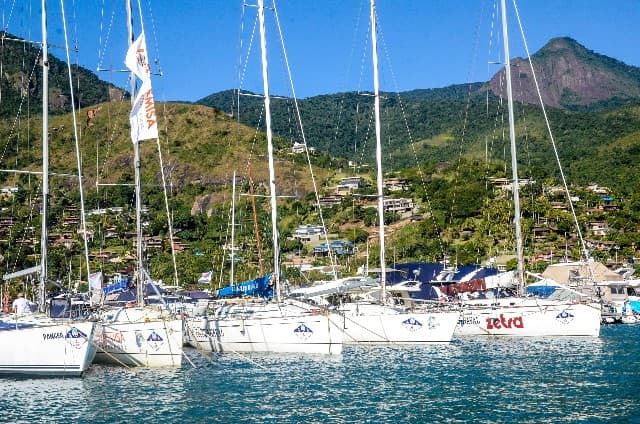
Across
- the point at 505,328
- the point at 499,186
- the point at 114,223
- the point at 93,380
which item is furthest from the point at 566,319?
the point at 114,223

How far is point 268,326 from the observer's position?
123 feet

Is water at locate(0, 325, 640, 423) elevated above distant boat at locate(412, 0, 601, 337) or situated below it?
below

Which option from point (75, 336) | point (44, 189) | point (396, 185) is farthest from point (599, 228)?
point (75, 336)

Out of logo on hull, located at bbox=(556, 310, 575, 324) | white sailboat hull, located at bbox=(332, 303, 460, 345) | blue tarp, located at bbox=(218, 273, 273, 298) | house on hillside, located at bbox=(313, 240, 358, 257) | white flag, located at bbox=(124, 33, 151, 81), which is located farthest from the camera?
house on hillside, located at bbox=(313, 240, 358, 257)

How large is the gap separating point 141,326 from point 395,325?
12752 mm

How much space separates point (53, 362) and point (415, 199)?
108 meters

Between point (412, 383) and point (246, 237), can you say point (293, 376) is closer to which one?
point (412, 383)

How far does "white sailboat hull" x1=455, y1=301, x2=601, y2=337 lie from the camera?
44.0m

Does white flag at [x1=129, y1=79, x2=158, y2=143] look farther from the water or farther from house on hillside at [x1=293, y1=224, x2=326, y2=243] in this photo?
house on hillside at [x1=293, y1=224, x2=326, y2=243]

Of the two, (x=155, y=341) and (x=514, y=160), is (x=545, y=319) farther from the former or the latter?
(x=155, y=341)

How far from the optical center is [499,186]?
129125 millimetres

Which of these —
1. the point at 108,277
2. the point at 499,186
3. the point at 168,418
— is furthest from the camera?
the point at 499,186

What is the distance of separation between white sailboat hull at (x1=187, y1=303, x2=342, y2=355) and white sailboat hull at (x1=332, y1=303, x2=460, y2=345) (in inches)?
137

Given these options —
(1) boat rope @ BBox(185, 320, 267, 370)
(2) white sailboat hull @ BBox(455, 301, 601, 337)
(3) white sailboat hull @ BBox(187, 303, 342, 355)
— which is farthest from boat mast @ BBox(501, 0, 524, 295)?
(1) boat rope @ BBox(185, 320, 267, 370)
